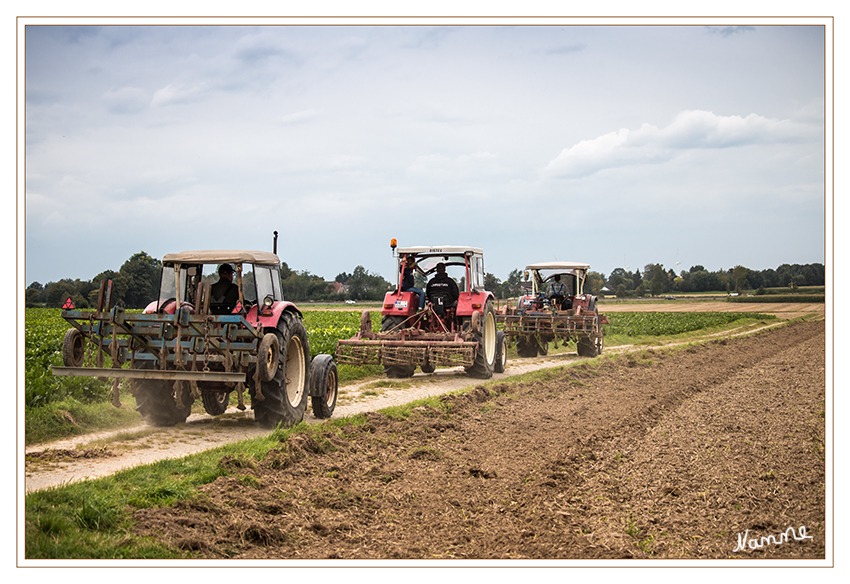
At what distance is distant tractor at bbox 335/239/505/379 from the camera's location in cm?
1202

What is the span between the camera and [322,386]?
27.6 feet

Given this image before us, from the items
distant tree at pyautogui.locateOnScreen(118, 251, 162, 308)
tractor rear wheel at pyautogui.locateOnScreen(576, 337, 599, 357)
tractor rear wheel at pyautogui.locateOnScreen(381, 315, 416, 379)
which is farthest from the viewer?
tractor rear wheel at pyautogui.locateOnScreen(576, 337, 599, 357)

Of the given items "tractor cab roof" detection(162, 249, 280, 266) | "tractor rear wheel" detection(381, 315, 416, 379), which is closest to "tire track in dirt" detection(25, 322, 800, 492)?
"tractor cab roof" detection(162, 249, 280, 266)

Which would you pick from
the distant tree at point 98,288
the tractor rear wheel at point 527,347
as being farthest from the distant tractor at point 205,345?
the tractor rear wheel at point 527,347

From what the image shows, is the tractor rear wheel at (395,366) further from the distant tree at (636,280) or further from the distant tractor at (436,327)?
the distant tree at (636,280)

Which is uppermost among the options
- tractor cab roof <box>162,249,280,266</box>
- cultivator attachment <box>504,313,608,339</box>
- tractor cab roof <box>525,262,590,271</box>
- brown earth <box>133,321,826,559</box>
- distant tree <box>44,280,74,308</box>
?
tractor cab roof <box>525,262,590,271</box>

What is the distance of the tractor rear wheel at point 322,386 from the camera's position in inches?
331

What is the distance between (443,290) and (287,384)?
5.87 meters

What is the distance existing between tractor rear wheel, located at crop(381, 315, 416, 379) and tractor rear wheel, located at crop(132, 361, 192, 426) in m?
5.38

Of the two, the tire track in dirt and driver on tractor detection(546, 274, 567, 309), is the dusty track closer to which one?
the tire track in dirt

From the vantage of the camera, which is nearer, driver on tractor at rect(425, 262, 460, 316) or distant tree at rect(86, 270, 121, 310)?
distant tree at rect(86, 270, 121, 310)

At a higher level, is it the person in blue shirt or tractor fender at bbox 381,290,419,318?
the person in blue shirt

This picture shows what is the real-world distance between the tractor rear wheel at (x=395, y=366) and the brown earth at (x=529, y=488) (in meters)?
3.57
